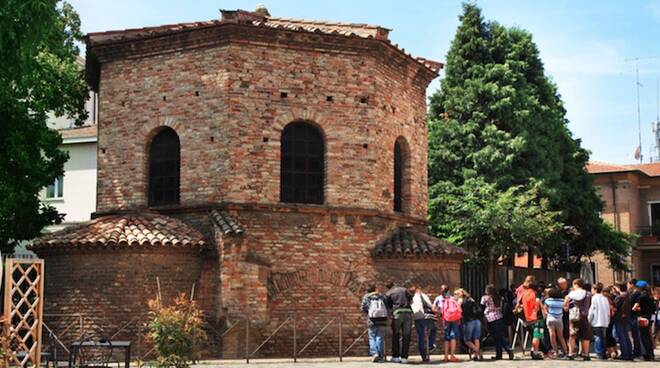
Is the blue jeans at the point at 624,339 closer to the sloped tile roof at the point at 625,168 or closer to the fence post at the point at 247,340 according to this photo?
the fence post at the point at 247,340

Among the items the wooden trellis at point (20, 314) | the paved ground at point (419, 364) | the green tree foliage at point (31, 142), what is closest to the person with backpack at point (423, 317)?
the paved ground at point (419, 364)

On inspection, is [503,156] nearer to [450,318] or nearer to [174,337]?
[450,318]

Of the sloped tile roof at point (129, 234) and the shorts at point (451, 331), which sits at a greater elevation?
the sloped tile roof at point (129, 234)

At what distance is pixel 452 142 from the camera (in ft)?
103

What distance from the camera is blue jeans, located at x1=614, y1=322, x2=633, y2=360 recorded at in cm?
1730

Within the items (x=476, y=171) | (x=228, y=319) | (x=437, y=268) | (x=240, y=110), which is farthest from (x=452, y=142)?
(x=228, y=319)

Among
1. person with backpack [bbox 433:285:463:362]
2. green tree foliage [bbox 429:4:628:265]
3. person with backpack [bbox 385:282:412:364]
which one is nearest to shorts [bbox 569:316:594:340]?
person with backpack [bbox 433:285:463:362]

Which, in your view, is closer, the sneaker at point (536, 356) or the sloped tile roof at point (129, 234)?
the sneaker at point (536, 356)

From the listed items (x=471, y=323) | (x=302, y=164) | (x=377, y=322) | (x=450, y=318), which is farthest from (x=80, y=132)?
(x=471, y=323)

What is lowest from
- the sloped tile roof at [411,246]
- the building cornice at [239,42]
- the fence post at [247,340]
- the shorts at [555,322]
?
the fence post at [247,340]

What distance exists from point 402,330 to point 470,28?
18570 mm

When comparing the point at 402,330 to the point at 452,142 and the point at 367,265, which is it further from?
the point at 452,142

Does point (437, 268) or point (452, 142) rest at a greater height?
point (452, 142)

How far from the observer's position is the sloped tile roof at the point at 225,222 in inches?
739
